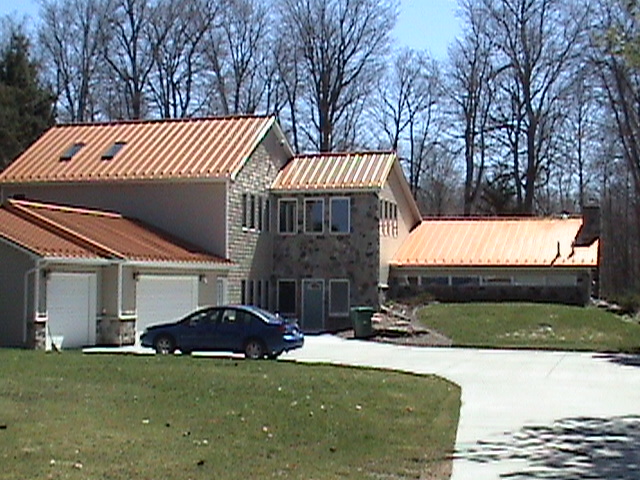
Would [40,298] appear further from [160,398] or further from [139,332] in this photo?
[160,398]

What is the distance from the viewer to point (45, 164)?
43.8 metres

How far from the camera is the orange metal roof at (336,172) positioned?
44.1 m

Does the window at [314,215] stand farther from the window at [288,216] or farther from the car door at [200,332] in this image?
the car door at [200,332]

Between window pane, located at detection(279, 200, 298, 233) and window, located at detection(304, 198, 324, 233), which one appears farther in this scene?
window pane, located at detection(279, 200, 298, 233)

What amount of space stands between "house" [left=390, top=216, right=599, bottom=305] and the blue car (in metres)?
18.8

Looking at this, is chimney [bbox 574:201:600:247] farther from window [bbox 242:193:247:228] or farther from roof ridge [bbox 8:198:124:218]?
roof ridge [bbox 8:198:124:218]

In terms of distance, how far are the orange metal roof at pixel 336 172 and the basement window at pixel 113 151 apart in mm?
6523

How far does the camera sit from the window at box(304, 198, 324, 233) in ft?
147

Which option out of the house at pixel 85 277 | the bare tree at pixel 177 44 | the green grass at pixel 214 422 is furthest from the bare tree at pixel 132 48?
the green grass at pixel 214 422

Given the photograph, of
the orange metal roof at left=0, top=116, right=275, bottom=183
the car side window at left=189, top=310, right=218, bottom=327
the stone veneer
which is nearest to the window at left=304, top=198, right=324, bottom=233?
the stone veneer

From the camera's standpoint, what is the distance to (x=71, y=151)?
146 feet

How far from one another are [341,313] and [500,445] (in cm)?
3026

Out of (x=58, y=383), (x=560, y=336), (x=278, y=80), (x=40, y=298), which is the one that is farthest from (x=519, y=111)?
(x=58, y=383)

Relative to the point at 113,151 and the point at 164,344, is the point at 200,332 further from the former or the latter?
the point at 113,151
